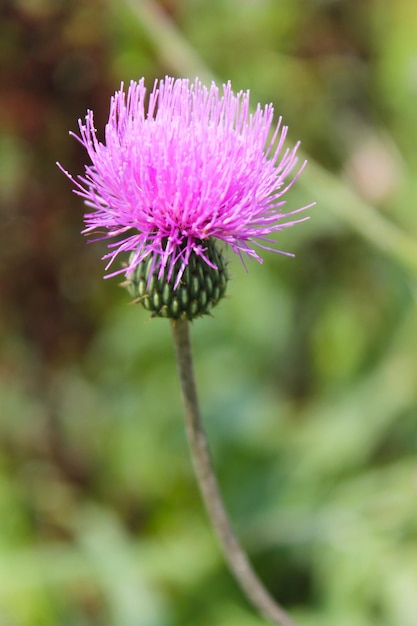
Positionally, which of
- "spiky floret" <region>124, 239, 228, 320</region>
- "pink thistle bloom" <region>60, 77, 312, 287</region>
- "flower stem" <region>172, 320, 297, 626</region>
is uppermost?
"pink thistle bloom" <region>60, 77, 312, 287</region>

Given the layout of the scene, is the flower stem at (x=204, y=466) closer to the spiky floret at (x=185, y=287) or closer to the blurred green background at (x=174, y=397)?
the spiky floret at (x=185, y=287)

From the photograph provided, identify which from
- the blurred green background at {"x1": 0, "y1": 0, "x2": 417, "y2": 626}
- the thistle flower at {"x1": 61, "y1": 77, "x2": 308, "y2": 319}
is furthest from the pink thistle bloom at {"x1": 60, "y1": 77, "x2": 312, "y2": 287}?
the blurred green background at {"x1": 0, "y1": 0, "x2": 417, "y2": 626}

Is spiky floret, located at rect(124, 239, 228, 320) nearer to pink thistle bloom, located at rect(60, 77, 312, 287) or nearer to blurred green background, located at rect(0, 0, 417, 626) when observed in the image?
pink thistle bloom, located at rect(60, 77, 312, 287)

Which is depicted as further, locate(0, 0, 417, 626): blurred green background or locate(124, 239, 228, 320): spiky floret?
locate(0, 0, 417, 626): blurred green background

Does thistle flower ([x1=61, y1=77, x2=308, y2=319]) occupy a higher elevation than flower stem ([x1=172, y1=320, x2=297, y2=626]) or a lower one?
higher

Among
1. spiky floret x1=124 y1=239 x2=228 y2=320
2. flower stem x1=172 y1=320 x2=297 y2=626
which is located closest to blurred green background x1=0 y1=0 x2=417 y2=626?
flower stem x1=172 y1=320 x2=297 y2=626

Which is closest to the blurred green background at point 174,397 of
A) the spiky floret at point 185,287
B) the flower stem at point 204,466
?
→ the flower stem at point 204,466

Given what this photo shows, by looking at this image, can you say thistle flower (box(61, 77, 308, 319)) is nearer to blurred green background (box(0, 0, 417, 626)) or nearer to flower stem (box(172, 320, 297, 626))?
flower stem (box(172, 320, 297, 626))
